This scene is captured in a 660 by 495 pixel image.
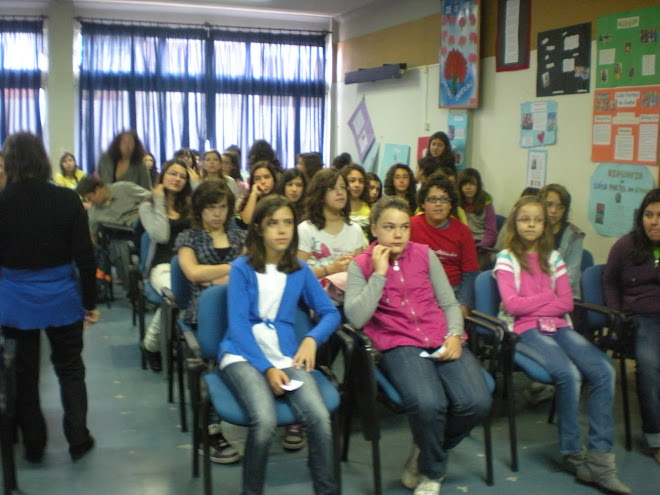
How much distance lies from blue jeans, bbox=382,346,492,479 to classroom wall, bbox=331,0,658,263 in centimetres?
252

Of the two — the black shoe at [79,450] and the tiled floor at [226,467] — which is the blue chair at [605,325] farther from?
the black shoe at [79,450]

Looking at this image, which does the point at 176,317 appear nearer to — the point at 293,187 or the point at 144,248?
the point at 144,248

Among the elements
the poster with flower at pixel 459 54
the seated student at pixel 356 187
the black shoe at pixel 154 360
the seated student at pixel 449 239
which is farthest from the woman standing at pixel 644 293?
the poster with flower at pixel 459 54

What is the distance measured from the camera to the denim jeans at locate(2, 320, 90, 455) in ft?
9.52

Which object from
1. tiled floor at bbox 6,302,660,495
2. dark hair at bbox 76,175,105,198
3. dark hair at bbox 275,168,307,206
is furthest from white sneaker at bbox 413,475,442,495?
dark hair at bbox 76,175,105,198

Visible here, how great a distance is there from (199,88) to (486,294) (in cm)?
726

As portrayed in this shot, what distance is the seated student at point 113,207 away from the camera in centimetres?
563

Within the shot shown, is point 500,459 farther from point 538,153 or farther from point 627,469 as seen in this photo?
point 538,153

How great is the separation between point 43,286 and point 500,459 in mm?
2051

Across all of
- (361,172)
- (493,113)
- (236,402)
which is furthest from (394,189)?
(236,402)

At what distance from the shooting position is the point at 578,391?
2982mm

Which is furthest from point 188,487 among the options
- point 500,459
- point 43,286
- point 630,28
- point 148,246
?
point 630,28

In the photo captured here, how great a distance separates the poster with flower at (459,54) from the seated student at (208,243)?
11.6 feet

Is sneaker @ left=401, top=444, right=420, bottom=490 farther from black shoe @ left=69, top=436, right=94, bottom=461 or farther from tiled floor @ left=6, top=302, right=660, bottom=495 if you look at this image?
black shoe @ left=69, top=436, right=94, bottom=461
